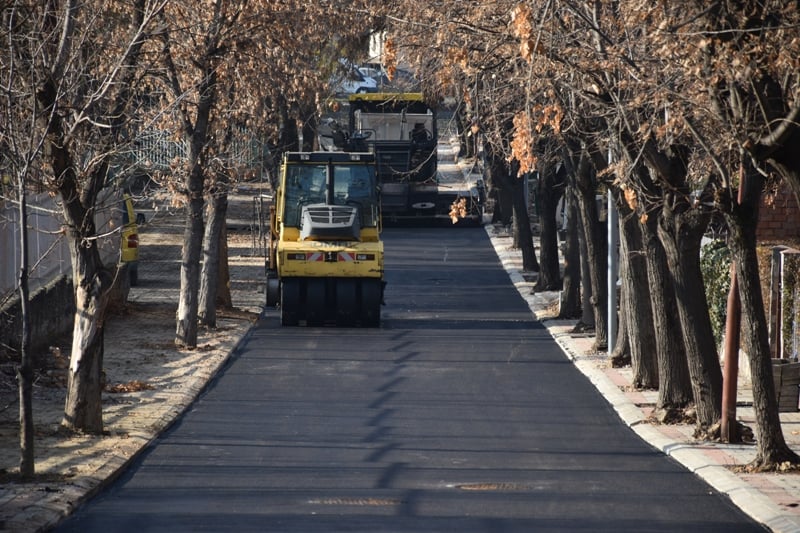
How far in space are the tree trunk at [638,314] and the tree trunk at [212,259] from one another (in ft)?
29.4

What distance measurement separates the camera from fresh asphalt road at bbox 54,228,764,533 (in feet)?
34.9

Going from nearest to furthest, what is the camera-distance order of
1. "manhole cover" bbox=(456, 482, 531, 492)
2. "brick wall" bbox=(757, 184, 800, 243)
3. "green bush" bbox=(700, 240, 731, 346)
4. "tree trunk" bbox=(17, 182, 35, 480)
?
"tree trunk" bbox=(17, 182, 35, 480) < "manhole cover" bbox=(456, 482, 531, 492) < "green bush" bbox=(700, 240, 731, 346) < "brick wall" bbox=(757, 184, 800, 243)

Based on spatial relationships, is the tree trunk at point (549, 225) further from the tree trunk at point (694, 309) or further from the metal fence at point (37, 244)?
the tree trunk at point (694, 309)

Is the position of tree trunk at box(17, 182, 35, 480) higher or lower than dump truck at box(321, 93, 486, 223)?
lower

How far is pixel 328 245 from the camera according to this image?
24078 millimetres

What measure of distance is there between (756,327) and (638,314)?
5.49 metres

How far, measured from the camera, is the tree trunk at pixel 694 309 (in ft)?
46.3

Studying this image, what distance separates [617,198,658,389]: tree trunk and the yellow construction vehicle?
6975 mm

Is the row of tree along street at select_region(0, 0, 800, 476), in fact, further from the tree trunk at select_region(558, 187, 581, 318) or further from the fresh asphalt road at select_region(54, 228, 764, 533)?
the tree trunk at select_region(558, 187, 581, 318)

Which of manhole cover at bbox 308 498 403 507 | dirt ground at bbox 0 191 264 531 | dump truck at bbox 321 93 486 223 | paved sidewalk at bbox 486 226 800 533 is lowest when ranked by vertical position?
paved sidewalk at bbox 486 226 800 533

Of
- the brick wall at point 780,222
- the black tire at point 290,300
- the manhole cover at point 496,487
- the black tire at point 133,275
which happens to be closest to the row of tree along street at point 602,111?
the manhole cover at point 496,487

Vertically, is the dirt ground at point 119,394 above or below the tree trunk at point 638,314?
below

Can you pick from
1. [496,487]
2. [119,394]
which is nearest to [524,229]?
[119,394]

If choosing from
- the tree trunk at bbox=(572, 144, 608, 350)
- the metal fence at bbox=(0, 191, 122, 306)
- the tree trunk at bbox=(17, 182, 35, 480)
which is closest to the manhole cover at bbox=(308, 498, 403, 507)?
the tree trunk at bbox=(17, 182, 35, 480)
